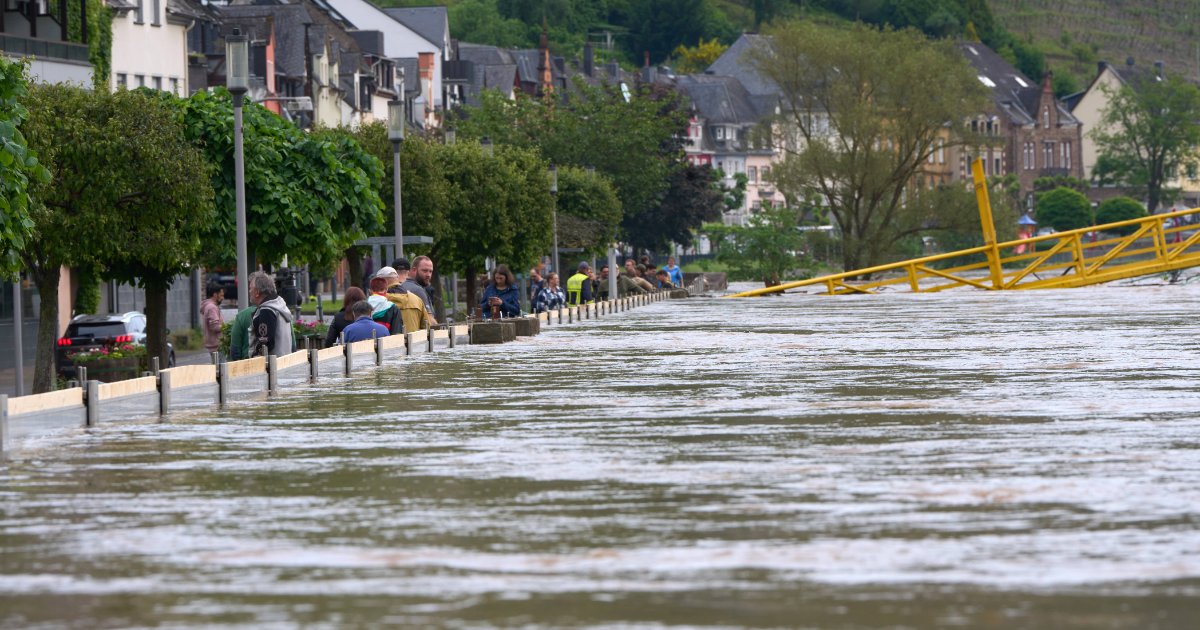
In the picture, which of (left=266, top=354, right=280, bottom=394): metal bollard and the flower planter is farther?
the flower planter

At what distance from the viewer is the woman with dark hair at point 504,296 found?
31344 mm

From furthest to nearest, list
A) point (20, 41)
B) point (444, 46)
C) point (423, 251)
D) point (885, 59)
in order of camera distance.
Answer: point (444, 46)
point (885, 59)
point (423, 251)
point (20, 41)

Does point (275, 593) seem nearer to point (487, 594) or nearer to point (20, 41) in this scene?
point (487, 594)

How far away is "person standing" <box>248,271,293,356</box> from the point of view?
18094mm

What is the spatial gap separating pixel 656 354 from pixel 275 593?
1893cm

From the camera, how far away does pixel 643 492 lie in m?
10.0

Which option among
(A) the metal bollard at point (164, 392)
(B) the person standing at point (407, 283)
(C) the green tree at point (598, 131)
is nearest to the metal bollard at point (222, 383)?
(A) the metal bollard at point (164, 392)

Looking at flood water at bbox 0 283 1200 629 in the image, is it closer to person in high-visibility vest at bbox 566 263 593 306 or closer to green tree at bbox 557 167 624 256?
person in high-visibility vest at bbox 566 263 593 306

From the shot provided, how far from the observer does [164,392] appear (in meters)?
16.3

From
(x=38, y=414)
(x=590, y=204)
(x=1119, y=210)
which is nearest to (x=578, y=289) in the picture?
(x=590, y=204)

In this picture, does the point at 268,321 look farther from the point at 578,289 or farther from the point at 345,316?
the point at 578,289

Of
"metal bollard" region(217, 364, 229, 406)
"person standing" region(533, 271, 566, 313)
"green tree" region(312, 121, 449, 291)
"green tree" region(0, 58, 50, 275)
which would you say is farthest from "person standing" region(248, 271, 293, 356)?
"green tree" region(312, 121, 449, 291)

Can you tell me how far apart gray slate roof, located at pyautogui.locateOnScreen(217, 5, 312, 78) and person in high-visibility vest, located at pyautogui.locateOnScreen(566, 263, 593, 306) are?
30550 millimetres

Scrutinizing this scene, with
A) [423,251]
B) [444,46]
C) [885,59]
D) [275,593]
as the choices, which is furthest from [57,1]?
[444,46]
